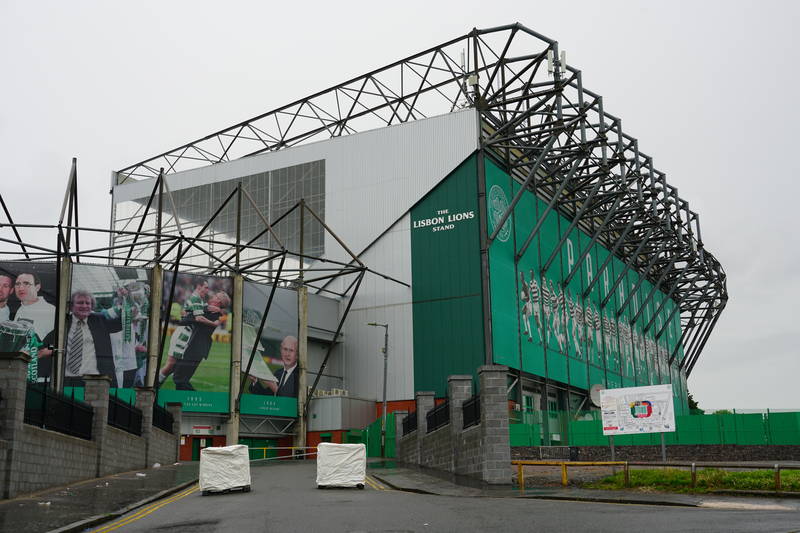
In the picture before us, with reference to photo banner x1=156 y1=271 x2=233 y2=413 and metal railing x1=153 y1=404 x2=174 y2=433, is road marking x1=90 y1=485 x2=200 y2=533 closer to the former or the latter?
metal railing x1=153 y1=404 x2=174 y2=433

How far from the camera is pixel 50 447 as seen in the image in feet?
72.1

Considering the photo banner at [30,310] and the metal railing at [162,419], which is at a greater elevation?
the photo banner at [30,310]

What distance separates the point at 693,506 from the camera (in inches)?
664

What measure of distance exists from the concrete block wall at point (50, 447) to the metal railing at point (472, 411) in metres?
11.3

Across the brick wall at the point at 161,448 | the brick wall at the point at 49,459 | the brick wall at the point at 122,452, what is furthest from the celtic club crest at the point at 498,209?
the brick wall at the point at 49,459

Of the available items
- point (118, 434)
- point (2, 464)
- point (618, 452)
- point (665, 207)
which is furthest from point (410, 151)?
point (2, 464)

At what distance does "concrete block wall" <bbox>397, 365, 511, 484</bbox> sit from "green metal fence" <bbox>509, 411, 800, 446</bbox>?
1147 cm

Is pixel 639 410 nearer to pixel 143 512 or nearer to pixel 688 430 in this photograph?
pixel 143 512

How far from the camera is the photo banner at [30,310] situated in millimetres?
51062

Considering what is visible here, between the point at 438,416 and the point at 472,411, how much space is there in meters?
6.21

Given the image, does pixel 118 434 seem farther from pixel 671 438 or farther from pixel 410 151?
pixel 410 151

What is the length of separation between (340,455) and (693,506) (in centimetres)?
1041

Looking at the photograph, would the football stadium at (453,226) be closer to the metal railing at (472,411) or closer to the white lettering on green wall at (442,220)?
the white lettering on green wall at (442,220)

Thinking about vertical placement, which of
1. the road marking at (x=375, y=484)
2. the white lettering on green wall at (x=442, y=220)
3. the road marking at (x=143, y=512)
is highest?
the white lettering on green wall at (x=442, y=220)
